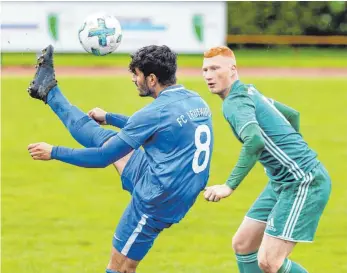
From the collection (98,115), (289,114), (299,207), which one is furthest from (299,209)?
(98,115)

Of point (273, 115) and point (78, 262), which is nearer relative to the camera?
point (273, 115)

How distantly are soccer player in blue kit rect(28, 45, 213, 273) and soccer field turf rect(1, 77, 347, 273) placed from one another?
86.2 inches

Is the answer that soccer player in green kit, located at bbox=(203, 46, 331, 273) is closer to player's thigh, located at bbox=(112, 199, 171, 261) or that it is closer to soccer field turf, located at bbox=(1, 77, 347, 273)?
player's thigh, located at bbox=(112, 199, 171, 261)

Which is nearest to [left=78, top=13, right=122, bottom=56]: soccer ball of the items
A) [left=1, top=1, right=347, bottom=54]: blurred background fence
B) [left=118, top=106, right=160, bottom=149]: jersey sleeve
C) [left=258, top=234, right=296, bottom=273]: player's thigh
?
[left=118, top=106, right=160, bottom=149]: jersey sleeve

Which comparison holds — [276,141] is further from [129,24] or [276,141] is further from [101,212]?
[129,24]

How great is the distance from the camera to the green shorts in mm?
6859

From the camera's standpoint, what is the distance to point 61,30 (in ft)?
94.4

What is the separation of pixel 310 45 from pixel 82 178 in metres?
20.9

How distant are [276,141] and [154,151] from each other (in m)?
0.91

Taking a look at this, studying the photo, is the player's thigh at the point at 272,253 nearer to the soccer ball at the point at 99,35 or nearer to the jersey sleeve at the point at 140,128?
the jersey sleeve at the point at 140,128

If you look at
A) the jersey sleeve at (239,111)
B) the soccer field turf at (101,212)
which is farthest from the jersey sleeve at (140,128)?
the soccer field turf at (101,212)

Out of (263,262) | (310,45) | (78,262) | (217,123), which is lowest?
(310,45)

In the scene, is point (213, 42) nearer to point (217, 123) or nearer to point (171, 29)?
point (171, 29)

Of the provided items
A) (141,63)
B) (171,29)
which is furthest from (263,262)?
(171,29)
